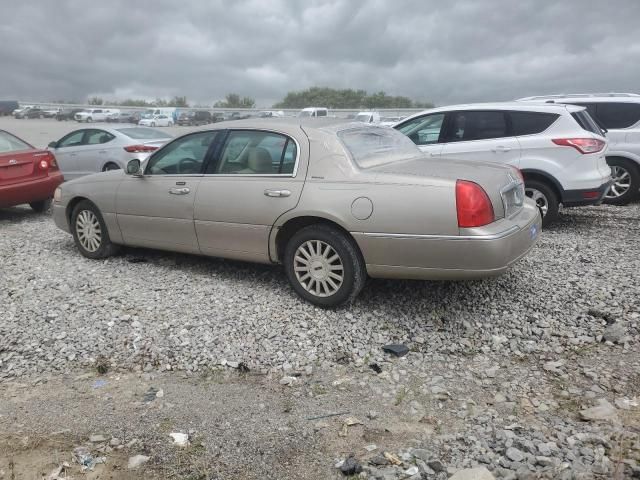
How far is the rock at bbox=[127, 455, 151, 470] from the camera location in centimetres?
278

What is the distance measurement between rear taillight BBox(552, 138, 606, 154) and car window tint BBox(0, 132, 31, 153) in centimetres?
804

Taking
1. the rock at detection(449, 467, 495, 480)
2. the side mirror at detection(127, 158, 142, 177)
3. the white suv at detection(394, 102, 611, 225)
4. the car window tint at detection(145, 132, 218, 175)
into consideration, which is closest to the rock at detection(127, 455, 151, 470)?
the rock at detection(449, 467, 495, 480)

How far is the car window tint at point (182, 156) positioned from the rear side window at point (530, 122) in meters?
4.29

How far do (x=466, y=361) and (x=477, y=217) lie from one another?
1042 mm

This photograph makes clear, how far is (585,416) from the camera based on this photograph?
121 inches

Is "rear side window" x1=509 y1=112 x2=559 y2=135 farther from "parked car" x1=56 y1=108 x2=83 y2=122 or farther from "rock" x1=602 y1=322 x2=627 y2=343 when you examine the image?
"parked car" x1=56 y1=108 x2=83 y2=122

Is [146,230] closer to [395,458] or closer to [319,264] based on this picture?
[319,264]

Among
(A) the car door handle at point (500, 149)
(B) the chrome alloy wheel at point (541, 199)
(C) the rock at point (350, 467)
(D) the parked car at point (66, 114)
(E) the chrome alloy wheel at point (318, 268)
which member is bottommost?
(C) the rock at point (350, 467)

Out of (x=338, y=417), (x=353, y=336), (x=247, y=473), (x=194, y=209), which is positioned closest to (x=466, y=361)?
(x=353, y=336)

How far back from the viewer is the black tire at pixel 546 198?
7168mm

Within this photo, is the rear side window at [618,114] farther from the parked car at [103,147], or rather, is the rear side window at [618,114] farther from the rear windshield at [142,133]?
the rear windshield at [142,133]

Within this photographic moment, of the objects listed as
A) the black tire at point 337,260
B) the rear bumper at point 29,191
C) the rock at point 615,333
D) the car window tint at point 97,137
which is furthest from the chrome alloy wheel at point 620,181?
the car window tint at point 97,137

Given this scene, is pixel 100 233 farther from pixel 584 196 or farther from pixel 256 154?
pixel 584 196

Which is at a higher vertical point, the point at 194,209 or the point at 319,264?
the point at 194,209
